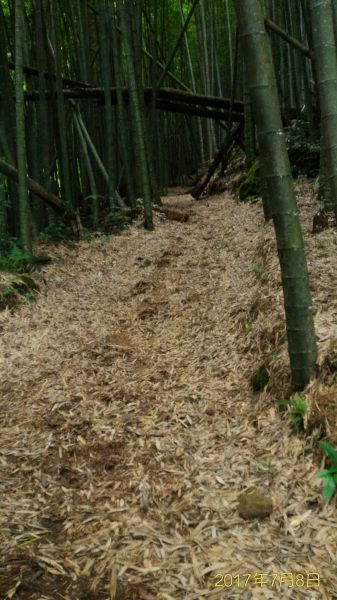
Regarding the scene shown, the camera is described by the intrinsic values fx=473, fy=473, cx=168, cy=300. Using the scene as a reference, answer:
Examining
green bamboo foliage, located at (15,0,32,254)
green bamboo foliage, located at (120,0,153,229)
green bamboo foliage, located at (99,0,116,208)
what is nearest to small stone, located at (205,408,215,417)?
green bamboo foliage, located at (15,0,32,254)

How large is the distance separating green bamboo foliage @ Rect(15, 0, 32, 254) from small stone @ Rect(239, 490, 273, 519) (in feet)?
12.4

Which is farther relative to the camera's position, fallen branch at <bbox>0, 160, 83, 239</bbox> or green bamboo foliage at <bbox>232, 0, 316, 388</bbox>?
fallen branch at <bbox>0, 160, 83, 239</bbox>

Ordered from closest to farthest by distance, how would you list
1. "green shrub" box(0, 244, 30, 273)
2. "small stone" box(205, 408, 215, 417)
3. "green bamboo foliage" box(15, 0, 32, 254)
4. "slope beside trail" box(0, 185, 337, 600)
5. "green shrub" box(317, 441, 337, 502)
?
"slope beside trail" box(0, 185, 337, 600) < "green shrub" box(317, 441, 337, 502) < "small stone" box(205, 408, 215, 417) < "green bamboo foliage" box(15, 0, 32, 254) < "green shrub" box(0, 244, 30, 273)

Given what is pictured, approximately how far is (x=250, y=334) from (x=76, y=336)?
1.43 m

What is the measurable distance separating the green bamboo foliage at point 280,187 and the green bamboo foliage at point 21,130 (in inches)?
131

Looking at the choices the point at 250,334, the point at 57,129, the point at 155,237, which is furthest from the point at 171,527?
the point at 57,129

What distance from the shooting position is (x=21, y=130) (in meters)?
4.80

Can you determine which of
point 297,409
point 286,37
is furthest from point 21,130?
point 297,409

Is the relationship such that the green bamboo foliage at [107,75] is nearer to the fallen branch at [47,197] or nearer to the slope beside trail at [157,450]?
the fallen branch at [47,197]

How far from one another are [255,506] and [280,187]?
4.51ft

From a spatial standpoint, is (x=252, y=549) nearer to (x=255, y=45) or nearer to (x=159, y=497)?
(x=159, y=497)

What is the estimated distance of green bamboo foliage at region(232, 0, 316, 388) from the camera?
6.55ft

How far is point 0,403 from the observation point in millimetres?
2877

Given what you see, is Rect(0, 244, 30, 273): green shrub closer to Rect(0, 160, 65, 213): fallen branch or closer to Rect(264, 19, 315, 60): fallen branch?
Rect(0, 160, 65, 213): fallen branch
